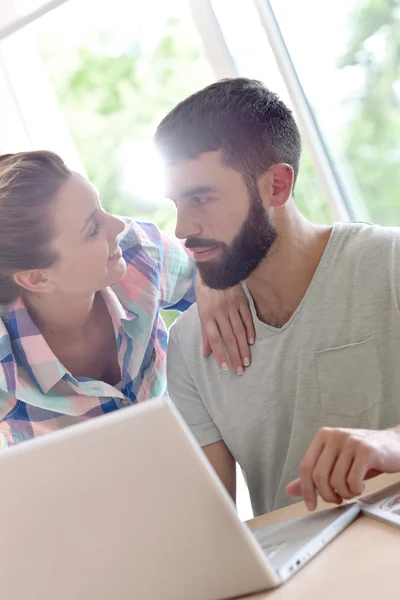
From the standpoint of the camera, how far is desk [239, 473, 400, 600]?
62 centimetres

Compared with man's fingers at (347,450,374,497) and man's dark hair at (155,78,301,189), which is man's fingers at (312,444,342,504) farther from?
man's dark hair at (155,78,301,189)

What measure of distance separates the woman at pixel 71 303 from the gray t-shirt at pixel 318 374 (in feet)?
0.29

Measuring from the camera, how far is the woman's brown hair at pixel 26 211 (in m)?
1.47

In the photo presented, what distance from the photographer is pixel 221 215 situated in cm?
136

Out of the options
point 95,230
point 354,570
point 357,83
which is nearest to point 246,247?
point 95,230

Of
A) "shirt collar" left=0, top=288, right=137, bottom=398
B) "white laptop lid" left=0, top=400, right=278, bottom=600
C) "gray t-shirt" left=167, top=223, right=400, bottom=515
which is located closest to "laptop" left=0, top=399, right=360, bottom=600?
"white laptop lid" left=0, top=400, right=278, bottom=600

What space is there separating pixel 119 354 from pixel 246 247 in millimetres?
412

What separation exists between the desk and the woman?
66 centimetres

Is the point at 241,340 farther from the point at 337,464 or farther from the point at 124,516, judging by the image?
the point at 124,516

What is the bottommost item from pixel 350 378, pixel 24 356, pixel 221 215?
pixel 350 378

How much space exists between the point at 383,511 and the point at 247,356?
603mm

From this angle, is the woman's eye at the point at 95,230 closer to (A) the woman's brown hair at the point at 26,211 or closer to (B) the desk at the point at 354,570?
(A) the woman's brown hair at the point at 26,211

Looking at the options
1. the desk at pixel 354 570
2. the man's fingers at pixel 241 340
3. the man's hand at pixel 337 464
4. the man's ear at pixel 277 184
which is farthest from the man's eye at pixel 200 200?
the desk at pixel 354 570

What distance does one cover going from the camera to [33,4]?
8.13ft
